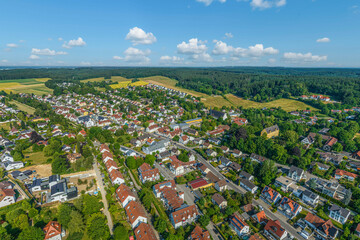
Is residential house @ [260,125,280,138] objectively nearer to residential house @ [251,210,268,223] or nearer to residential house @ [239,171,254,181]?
residential house @ [239,171,254,181]

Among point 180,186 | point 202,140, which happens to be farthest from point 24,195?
point 202,140

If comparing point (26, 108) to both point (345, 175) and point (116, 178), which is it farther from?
point (345, 175)

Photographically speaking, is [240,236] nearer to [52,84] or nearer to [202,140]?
[202,140]

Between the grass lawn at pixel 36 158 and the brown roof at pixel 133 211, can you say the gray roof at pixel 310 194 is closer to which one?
the brown roof at pixel 133 211

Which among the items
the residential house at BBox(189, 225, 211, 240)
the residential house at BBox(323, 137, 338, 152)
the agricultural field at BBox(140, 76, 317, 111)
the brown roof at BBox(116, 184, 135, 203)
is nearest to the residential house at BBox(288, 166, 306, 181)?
the residential house at BBox(323, 137, 338, 152)

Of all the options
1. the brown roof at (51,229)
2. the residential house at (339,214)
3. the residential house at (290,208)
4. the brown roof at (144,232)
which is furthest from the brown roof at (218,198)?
the brown roof at (51,229)

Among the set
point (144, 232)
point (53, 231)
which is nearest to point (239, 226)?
point (144, 232)

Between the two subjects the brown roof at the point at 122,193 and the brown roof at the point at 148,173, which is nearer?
the brown roof at the point at 122,193
